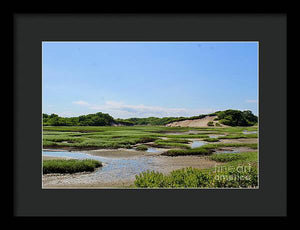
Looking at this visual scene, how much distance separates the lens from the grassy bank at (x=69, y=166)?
229cm

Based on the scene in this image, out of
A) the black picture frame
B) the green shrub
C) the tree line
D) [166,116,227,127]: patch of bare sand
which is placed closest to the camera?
the black picture frame

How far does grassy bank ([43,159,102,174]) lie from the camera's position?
2291mm

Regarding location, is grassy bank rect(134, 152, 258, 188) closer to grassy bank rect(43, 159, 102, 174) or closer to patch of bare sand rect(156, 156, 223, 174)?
patch of bare sand rect(156, 156, 223, 174)

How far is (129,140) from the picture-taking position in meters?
2.61

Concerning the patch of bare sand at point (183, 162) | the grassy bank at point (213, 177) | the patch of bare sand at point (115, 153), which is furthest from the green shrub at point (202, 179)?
the patch of bare sand at point (115, 153)

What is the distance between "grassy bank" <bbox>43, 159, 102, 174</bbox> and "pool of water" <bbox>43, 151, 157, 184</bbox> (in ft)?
0.21

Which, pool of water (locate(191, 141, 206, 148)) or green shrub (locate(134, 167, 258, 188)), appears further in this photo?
pool of water (locate(191, 141, 206, 148))

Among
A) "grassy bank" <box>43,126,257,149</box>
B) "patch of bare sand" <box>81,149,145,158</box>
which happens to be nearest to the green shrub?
Result: "patch of bare sand" <box>81,149,145,158</box>
